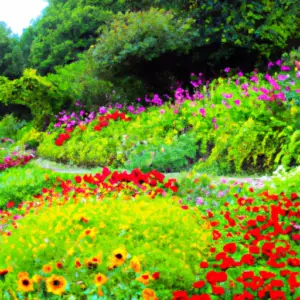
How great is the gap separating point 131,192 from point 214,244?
6.04 ft

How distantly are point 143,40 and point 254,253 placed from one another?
992 centimetres

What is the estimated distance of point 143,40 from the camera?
1243 cm

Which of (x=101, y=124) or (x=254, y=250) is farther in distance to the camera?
(x=101, y=124)

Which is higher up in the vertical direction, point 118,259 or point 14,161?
point 14,161

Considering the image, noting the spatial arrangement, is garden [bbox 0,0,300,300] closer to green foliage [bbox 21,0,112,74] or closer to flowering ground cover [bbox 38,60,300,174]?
flowering ground cover [bbox 38,60,300,174]

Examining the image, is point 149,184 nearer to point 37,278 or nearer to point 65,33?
point 37,278

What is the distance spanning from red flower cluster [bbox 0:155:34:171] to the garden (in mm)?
46

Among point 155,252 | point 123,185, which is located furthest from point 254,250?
point 123,185

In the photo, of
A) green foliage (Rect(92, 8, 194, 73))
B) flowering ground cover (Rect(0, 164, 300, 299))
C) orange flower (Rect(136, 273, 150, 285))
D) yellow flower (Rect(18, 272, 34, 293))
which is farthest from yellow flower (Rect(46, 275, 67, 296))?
green foliage (Rect(92, 8, 194, 73))

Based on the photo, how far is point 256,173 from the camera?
7.05 meters

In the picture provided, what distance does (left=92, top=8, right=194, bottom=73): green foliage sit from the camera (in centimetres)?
1232

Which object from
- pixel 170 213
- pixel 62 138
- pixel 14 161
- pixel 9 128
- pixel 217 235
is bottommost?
pixel 217 235

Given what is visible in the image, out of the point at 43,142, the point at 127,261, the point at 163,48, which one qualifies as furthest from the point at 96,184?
the point at 163,48

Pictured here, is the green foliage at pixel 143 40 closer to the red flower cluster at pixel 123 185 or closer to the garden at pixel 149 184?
the garden at pixel 149 184
